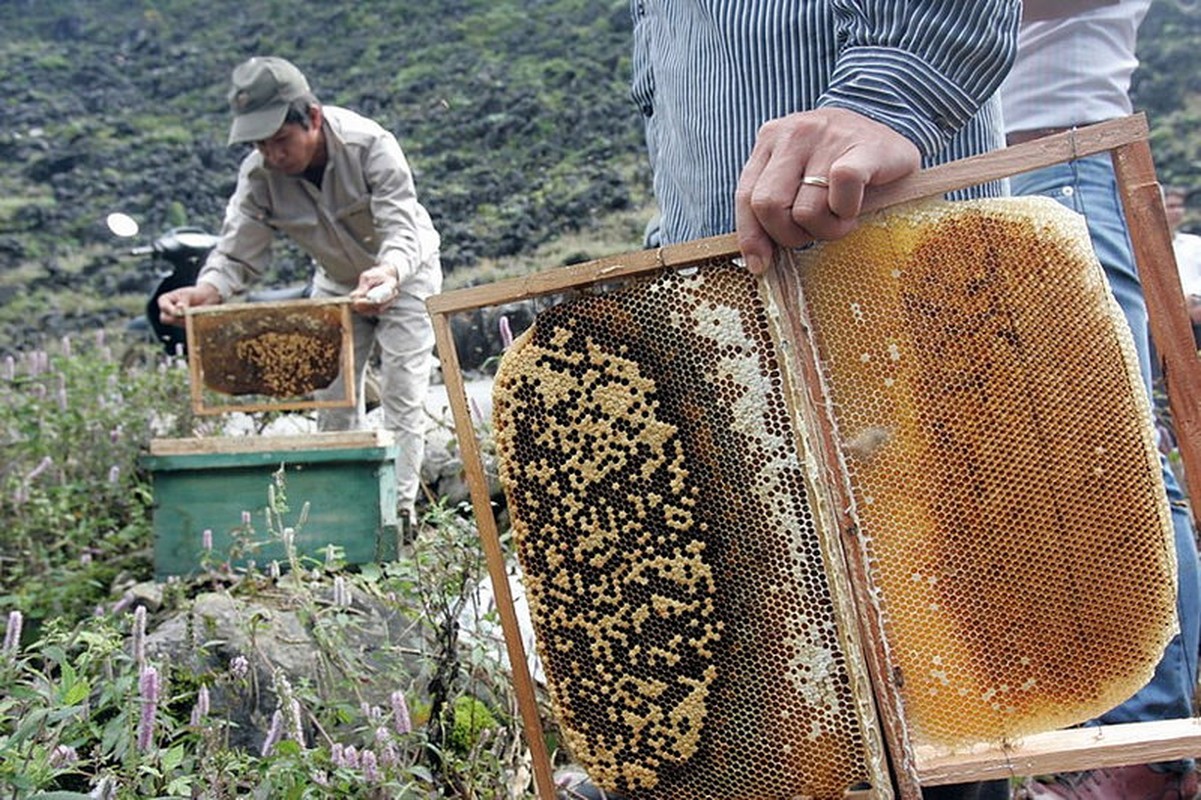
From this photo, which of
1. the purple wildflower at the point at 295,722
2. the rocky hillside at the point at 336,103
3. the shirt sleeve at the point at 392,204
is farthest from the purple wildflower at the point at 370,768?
the rocky hillside at the point at 336,103

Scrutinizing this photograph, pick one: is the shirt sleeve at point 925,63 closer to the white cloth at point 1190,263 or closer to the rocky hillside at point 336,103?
the white cloth at point 1190,263

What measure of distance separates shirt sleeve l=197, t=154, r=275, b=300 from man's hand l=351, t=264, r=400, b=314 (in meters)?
0.91

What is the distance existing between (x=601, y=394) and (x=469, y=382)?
18.3ft

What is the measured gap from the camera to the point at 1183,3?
2183 cm

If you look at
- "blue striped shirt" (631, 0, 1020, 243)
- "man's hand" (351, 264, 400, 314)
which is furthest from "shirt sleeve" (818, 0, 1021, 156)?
"man's hand" (351, 264, 400, 314)

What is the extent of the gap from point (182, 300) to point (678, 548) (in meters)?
3.95

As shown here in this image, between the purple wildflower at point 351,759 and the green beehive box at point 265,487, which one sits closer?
the purple wildflower at point 351,759

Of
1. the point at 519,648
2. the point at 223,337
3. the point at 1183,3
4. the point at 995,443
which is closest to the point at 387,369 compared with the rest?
the point at 223,337

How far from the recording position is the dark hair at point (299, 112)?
16.1 ft

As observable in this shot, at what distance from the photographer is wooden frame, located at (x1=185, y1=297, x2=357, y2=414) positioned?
15.0ft

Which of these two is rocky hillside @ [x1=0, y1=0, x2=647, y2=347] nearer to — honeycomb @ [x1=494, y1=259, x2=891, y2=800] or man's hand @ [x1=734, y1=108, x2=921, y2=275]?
honeycomb @ [x1=494, y1=259, x2=891, y2=800]

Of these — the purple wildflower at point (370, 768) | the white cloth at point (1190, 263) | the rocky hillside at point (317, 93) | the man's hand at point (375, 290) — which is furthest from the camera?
the rocky hillside at point (317, 93)

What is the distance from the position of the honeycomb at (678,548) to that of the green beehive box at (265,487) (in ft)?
8.86

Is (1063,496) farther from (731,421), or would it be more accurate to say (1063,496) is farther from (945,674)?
(731,421)
